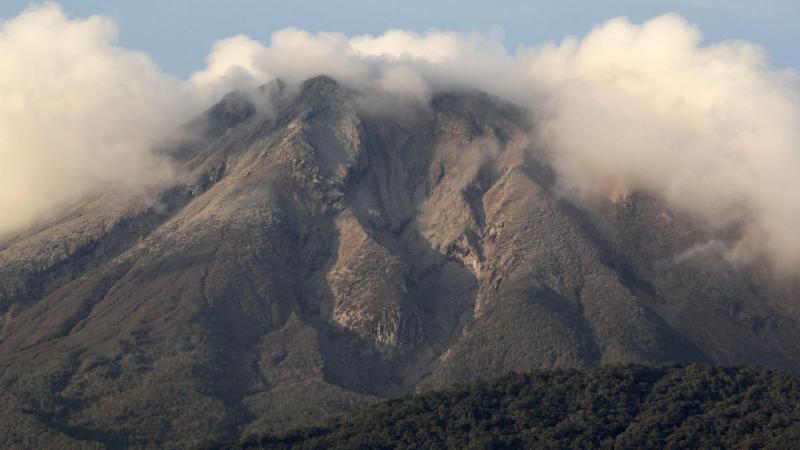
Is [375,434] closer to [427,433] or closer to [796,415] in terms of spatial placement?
[427,433]

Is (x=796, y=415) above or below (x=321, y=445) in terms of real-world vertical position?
above

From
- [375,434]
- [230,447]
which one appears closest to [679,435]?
[375,434]

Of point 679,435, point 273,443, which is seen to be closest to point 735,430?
point 679,435

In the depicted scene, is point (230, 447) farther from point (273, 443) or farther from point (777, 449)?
point (777, 449)

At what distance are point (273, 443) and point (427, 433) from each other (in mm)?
16795

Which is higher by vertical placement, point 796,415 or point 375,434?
point 796,415

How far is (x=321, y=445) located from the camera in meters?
198

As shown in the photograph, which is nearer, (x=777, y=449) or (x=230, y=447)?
(x=777, y=449)

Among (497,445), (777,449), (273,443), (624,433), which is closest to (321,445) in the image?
(273,443)

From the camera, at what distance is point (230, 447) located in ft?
652

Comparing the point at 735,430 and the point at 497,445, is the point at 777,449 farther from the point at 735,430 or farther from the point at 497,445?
the point at 497,445

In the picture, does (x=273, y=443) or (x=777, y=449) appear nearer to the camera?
(x=777, y=449)

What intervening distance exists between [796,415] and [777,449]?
1473cm

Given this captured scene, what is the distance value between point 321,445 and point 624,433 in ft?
107
